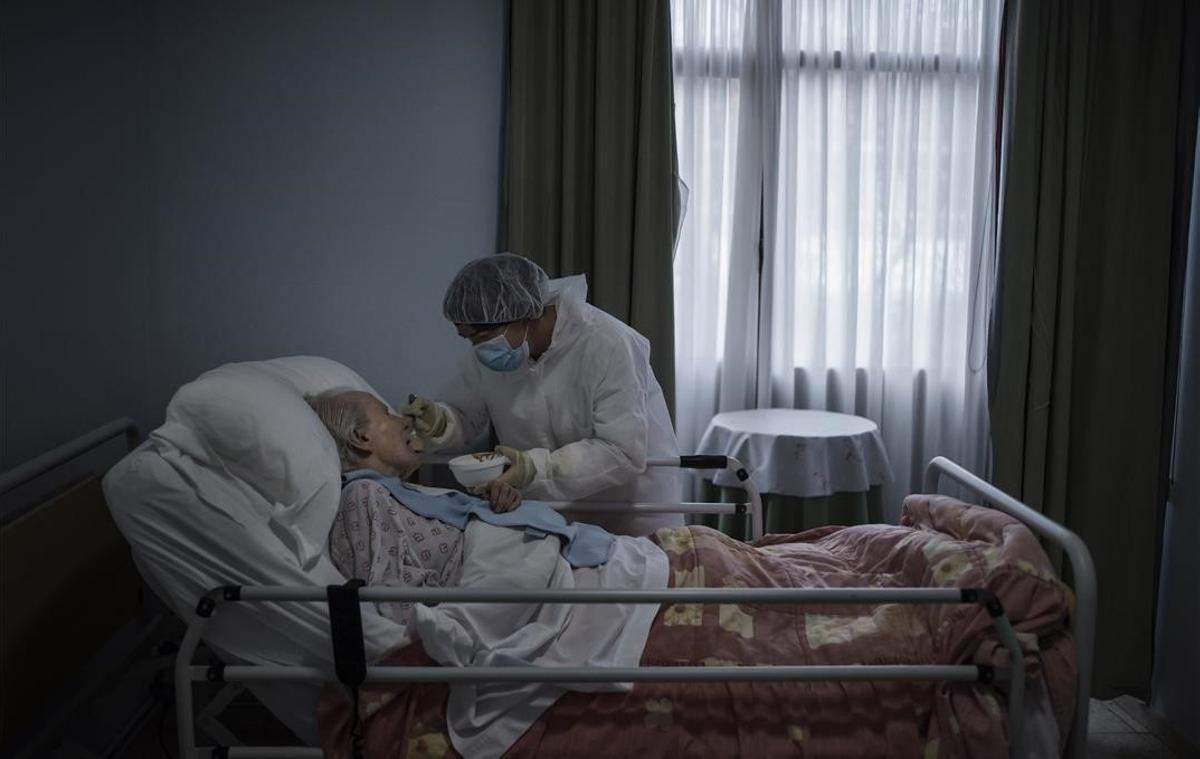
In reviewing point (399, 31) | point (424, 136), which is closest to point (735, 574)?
point (424, 136)

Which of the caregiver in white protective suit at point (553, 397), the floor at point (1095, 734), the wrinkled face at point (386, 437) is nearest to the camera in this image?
the wrinkled face at point (386, 437)

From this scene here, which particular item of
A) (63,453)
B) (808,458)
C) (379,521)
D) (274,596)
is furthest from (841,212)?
(63,453)

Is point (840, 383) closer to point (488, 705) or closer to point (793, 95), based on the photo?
point (793, 95)

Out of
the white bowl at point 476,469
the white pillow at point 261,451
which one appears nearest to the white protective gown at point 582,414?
the white bowl at point 476,469

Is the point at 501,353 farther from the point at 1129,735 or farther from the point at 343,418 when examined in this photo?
the point at 1129,735

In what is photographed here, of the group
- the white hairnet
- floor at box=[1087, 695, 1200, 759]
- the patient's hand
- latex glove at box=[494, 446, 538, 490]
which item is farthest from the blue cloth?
floor at box=[1087, 695, 1200, 759]

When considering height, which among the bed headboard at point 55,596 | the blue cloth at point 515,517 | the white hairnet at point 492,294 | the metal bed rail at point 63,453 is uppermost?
the white hairnet at point 492,294

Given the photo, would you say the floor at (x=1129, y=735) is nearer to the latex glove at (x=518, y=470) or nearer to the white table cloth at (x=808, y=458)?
the white table cloth at (x=808, y=458)

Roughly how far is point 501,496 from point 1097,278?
259cm

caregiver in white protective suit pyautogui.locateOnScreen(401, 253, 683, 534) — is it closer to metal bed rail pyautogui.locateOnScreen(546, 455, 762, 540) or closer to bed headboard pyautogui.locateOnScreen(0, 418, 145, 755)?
metal bed rail pyautogui.locateOnScreen(546, 455, 762, 540)

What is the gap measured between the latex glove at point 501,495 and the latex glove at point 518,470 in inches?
3.6

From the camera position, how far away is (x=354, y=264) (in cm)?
311

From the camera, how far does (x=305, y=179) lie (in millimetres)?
3074

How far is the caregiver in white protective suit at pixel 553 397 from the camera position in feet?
7.22
